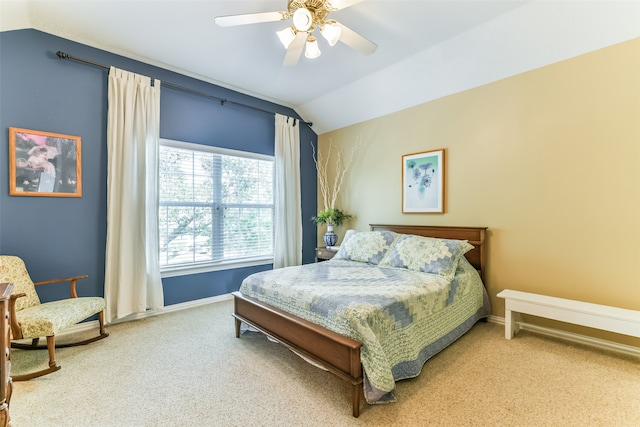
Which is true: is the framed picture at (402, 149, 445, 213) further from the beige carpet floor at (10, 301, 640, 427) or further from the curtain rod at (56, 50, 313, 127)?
the curtain rod at (56, 50, 313, 127)

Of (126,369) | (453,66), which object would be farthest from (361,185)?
(126,369)

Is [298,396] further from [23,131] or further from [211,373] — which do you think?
[23,131]

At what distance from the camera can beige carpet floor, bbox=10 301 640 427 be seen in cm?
166

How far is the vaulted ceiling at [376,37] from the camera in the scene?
2367 millimetres

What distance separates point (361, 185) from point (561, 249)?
2520 mm

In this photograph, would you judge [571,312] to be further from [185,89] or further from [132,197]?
[185,89]

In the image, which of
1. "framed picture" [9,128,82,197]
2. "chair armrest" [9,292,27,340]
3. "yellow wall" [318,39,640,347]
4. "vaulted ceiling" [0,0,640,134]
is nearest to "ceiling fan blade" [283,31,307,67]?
"vaulted ceiling" [0,0,640,134]

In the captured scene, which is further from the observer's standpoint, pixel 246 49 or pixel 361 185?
pixel 361 185

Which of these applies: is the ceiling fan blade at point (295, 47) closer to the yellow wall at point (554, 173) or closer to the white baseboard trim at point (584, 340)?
the yellow wall at point (554, 173)

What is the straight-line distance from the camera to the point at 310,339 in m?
2.01

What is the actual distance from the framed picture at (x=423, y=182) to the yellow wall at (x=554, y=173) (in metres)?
0.09

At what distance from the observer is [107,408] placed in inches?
69.1

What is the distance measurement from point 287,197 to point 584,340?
3.76 m

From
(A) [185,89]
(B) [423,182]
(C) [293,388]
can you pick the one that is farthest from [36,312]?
(B) [423,182]
